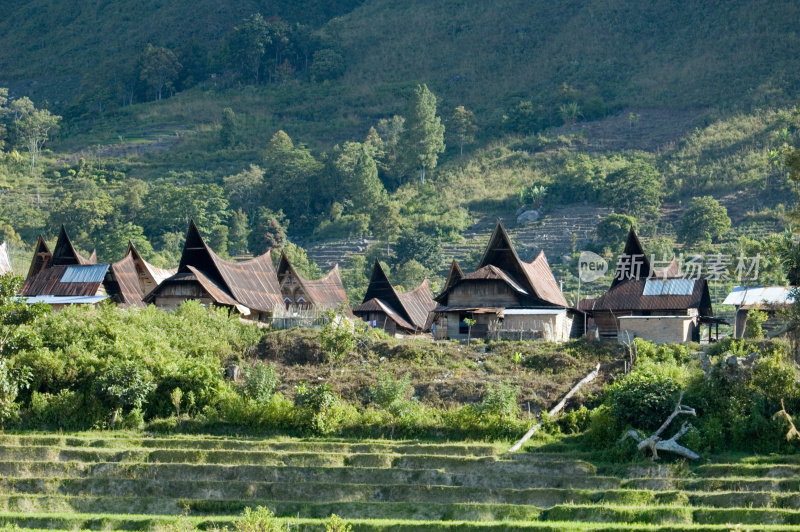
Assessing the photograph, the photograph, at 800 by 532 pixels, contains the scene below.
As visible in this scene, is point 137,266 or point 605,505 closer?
Result: point 605,505

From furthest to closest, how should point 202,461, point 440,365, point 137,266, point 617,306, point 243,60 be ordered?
1. point 243,60
2. point 137,266
3. point 617,306
4. point 440,365
5. point 202,461

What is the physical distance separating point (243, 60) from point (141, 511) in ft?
337

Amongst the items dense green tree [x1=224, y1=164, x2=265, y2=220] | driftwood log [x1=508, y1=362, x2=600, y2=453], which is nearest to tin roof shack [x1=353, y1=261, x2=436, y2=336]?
driftwood log [x1=508, y1=362, x2=600, y2=453]

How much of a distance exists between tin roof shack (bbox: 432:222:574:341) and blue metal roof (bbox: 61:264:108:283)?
13170mm

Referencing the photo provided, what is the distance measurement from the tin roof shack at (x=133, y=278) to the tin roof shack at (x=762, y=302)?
2202 cm

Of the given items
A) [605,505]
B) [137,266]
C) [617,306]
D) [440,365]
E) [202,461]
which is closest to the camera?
[605,505]

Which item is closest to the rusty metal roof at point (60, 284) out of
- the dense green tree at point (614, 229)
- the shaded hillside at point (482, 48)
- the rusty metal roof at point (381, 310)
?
the rusty metal roof at point (381, 310)

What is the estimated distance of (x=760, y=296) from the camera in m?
49.5

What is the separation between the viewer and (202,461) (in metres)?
34.7

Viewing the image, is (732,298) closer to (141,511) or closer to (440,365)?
(440,365)

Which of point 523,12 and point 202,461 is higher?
point 523,12

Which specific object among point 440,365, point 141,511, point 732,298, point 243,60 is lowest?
point 141,511

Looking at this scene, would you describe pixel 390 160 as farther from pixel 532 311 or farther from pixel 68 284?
pixel 532 311

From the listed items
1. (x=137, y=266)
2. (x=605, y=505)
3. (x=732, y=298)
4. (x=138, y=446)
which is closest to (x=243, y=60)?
(x=137, y=266)
